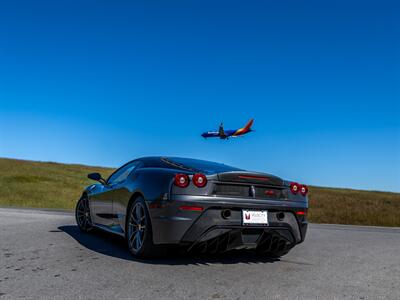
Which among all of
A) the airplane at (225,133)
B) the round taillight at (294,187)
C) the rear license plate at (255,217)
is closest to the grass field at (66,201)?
the round taillight at (294,187)

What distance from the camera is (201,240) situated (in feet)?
14.9

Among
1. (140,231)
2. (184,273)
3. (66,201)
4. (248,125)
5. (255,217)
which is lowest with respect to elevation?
(66,201)

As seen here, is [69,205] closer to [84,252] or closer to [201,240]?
[84,252]

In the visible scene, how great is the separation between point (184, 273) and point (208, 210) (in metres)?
0.71

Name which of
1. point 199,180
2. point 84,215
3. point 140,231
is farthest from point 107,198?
point 199,180

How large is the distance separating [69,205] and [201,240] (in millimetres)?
16555

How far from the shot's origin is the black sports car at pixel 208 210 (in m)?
4.54

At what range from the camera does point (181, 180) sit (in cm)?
464

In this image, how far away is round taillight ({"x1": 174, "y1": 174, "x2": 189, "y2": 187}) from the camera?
463 cm

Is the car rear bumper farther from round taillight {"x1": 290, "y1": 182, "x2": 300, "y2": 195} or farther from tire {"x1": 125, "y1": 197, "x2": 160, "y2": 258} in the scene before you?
round taillight {"x1": 290, "y1": 182, "x2": 300, "y2": 195}

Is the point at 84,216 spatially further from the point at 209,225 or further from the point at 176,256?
the point at 209,225

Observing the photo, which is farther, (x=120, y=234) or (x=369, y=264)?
(x=120, y=234)

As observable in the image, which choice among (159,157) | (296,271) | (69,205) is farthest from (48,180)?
A: (296,271)

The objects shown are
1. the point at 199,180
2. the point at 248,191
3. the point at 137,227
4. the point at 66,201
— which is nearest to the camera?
the point at 199,180
